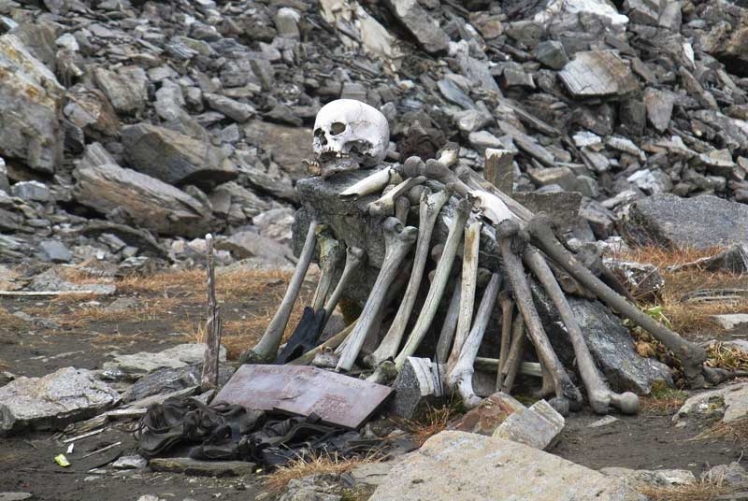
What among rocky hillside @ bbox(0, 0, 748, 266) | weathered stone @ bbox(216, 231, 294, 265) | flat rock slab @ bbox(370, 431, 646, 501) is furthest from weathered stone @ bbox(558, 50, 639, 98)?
flat rock slab @ bbox(370, 431, 646, 501)

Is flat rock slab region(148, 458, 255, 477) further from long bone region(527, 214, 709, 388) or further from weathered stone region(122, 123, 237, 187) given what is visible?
weathered stone region(122, 123, 237, 187)

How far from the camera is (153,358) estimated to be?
6895mm

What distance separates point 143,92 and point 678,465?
13.9 meters

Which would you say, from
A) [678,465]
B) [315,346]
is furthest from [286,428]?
[678,465]

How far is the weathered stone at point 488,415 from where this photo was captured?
4.54 m

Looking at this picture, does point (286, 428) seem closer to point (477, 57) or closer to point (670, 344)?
point (670, 344)

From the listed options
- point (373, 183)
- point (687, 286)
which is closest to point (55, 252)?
point (373, 183)

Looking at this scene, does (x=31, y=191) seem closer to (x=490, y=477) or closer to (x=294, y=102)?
(x=294, y=102)

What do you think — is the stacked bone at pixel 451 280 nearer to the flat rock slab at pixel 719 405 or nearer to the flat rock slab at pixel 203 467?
the flat rock slab at pixel 719 405

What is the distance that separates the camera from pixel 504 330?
17.6ft

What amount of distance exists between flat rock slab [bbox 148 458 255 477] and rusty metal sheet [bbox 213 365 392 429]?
0.52 meters

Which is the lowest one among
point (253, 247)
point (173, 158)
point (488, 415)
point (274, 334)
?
point (253, 247)

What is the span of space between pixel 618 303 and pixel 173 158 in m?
10.3

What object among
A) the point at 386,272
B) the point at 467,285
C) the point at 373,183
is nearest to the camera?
the point at 467,285
